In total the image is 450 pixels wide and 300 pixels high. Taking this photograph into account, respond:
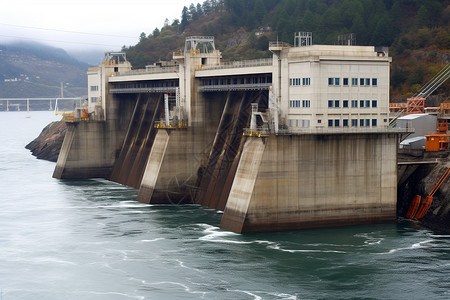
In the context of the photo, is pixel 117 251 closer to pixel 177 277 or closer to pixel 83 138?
pixel 177 277

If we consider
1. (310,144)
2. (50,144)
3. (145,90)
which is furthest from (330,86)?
(50,144)

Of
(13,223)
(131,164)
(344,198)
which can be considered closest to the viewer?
(344,198)

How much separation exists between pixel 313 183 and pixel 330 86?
8.80 meters

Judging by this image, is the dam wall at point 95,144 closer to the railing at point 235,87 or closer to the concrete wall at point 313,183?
the railing at point 235,87

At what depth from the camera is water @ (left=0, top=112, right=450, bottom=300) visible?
5069 centimetres

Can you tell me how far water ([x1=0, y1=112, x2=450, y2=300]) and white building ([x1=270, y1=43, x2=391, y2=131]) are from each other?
10073 millimetres

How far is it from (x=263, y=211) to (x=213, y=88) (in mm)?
23758

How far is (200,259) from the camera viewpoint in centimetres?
5797

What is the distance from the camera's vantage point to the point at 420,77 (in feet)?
379

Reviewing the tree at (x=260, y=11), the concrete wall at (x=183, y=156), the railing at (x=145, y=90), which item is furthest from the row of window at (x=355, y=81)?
the tree at (x=260, y=11)

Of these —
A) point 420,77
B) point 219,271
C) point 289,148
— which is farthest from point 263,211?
point 420,77

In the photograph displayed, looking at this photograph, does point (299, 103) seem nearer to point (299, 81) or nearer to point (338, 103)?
point (299, 81)

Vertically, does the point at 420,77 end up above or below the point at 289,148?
above

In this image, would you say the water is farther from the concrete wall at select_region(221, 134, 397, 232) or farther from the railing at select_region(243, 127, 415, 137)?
the railing at select_region(243, 127, 415, 137)
